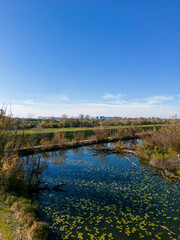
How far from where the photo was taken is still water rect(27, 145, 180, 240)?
22.0 ft

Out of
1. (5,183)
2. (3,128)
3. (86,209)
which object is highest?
(3,128)

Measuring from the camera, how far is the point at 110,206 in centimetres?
872

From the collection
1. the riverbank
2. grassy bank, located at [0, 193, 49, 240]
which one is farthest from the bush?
the riverbank

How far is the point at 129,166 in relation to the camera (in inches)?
643

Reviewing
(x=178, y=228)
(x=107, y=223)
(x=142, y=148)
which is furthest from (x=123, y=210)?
(x=142, y=148)

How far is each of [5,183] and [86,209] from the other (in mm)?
4781

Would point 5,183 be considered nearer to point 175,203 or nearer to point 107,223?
point 107,223

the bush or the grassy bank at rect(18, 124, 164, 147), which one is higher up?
the grassy bank at rect(18, 124, 164, 147)

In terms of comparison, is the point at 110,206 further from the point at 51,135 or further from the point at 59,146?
the point at 51,135

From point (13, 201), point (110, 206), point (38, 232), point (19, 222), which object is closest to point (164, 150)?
point (110, 206)

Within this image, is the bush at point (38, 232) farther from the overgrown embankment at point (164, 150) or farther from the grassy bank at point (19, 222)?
the overgrown embankment at point (164, 150)

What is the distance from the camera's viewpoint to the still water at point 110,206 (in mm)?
6711

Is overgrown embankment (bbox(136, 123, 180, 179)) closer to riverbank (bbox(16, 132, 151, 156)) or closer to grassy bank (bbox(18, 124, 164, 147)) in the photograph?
riverbank (bbox(16, 132, 151, 156))

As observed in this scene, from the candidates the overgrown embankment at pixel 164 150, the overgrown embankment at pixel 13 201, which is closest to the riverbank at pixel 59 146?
the overgrown embankment at pixel 164 150
